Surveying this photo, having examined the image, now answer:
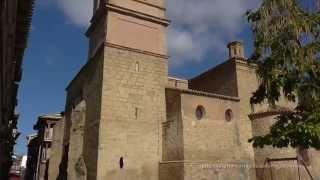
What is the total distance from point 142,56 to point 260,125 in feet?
25.7

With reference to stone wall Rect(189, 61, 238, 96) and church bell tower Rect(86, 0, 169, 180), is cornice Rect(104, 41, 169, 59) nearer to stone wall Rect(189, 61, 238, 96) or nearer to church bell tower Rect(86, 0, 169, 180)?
church bell tower Rect(86, 0, 169, 180)

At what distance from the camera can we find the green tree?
26.3 ft

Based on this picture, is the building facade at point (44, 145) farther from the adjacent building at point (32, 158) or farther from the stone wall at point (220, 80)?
the stone wall at point (220, 80)

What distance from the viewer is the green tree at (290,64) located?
8.02m

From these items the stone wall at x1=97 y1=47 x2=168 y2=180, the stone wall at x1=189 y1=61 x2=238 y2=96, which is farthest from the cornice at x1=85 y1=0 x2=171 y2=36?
the stone wall at x1=189 y1=61 x2=238 y2=96

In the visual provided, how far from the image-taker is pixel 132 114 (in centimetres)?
1770

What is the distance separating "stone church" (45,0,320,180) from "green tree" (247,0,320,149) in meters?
9.21

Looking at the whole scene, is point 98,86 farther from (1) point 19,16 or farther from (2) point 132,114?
(1) point 19,16

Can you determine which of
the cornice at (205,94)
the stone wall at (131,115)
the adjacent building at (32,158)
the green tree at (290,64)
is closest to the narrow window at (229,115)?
the cornice at (205,94)

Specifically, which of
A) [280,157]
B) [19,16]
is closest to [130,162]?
[280,157]

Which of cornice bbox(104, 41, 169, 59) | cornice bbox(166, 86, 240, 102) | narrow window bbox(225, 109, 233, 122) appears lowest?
narrow window bbox(225, 109, 233, 122)

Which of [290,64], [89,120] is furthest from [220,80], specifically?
[290,64]

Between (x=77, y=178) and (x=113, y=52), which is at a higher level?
(x=113, y=52)

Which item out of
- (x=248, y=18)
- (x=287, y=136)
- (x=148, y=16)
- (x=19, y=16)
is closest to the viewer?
(x=287, y=136)
